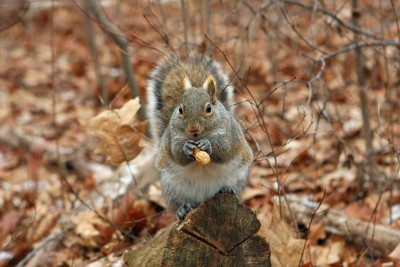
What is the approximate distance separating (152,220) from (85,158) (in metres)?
2.03

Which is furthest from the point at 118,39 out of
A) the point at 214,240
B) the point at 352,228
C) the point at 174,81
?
the point at 214,240

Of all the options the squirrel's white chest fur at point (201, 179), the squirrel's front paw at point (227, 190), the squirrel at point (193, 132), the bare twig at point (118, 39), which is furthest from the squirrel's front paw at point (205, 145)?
the bare twig at point (118, 39)

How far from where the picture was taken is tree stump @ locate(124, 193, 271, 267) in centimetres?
243

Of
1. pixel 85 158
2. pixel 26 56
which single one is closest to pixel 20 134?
pixel 85 158

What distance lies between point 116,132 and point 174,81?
20.0 inches

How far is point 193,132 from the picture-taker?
2.61 m

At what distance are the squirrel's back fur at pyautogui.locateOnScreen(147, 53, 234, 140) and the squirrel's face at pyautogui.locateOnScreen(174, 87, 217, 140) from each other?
35cm

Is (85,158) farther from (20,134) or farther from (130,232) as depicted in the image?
(130,232)

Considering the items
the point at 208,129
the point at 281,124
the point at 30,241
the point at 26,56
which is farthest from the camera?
the point at 26,56

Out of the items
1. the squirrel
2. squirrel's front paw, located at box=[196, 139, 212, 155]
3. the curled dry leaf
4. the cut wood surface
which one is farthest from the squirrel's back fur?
the cut wood surface

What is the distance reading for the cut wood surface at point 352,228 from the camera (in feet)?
10.9

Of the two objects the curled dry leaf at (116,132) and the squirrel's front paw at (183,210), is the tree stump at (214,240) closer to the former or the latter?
the squirrel's front paw at (183,210)

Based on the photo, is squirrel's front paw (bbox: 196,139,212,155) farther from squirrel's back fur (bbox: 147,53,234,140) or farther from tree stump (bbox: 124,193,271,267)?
squirrel's back fur (bbox: 147,53,234,140)

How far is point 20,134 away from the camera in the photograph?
5.88 metres
